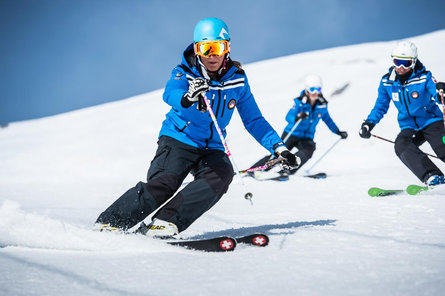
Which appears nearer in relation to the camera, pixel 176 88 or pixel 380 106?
pixel 176 88

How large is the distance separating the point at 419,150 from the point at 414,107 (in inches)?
23.8

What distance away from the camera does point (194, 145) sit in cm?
316

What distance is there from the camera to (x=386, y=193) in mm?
4945

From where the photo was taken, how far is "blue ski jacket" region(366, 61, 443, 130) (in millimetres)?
5168

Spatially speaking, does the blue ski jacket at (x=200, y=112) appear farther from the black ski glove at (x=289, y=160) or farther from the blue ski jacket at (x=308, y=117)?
the blue ski jacket at (x=308, y=117)

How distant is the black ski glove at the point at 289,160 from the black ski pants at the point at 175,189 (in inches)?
17.2

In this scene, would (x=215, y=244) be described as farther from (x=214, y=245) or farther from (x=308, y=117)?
(x=308, y=117)

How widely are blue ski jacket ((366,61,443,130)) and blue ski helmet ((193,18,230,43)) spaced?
3237 millimetres

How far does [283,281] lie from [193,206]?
3.67 ft

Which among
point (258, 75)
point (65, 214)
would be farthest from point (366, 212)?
point (258, 75)

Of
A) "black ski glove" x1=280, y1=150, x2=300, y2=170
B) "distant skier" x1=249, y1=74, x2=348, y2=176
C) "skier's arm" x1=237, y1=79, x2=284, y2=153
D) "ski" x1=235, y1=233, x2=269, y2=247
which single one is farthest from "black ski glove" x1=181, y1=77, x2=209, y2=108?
"distant skier" x1=249, y1=74, x2=348, y2=176

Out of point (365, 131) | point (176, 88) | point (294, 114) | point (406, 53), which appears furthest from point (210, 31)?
point (294, 114)

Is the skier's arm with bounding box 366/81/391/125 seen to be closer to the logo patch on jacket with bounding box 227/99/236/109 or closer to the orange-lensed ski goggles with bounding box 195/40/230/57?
the logo patch on jacket with bounding box 227/99/236/109

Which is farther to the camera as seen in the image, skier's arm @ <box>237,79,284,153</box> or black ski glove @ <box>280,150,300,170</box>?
skier's arm @ <box>237,79,284,153</box>
